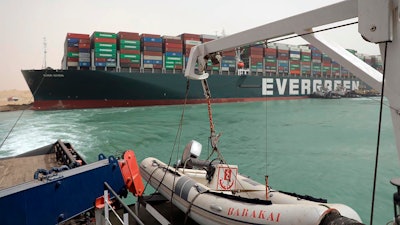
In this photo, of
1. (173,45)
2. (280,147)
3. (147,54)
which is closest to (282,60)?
(173,45)

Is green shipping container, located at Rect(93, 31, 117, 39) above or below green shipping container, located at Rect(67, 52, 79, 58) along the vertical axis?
above

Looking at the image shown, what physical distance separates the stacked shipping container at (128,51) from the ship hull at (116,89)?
241cm

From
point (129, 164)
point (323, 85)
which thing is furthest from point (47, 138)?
point (323, 85)

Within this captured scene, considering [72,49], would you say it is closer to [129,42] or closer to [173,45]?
[129,42]

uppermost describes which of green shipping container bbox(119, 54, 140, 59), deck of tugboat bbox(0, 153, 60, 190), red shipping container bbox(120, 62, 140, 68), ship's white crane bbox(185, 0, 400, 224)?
green shipping container bbox(119, 54, 140, 59)

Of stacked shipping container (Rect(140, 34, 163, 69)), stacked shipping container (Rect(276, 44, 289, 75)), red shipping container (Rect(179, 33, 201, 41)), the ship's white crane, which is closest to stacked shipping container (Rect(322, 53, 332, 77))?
stacked shipping container (Rect(276, 44, 289, 75))

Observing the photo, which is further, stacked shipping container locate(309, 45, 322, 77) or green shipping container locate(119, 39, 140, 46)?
stacked shipping container locate(309, 45, 322, 77)

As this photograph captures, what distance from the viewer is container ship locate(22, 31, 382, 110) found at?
29.0 metres

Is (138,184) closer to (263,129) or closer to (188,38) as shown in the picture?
(263,129)

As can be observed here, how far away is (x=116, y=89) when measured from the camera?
30.3 meters

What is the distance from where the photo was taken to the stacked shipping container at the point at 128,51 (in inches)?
1267

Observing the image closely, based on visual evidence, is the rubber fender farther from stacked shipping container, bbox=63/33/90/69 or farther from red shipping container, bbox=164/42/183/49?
red shipping container, bbox=164/42/183/49

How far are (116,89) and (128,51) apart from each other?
519 cm

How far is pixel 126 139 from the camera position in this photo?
48.0 feet
